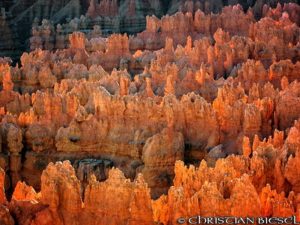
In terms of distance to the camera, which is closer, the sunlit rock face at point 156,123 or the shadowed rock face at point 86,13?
the sunlit rock face at point 156,123

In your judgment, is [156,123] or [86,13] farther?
[86,13]

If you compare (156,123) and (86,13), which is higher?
(86,13)

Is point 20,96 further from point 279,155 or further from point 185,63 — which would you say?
point 279,155

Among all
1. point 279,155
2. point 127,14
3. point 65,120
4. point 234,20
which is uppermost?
point 127,14

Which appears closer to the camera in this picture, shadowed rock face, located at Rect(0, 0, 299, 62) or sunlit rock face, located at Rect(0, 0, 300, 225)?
sunlit rock face, located at Rect(0, 0, 300, 225)

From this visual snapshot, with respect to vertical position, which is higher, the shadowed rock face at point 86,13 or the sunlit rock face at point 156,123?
the shadowed rock face at point 86,13

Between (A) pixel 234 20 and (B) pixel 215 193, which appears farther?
(A) pixel 234 20

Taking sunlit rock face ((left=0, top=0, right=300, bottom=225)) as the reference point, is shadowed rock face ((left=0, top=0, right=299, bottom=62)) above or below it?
above

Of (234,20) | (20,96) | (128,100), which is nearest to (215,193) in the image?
(128,100)
